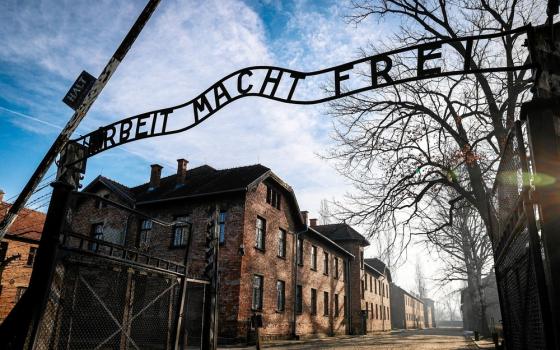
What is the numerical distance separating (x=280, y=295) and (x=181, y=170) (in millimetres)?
8681

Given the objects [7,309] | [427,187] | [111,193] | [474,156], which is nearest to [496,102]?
[474,156]

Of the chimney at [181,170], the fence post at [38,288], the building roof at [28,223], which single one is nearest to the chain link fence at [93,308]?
the fence post at [38,288]

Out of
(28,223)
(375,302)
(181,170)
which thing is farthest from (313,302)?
(28,223)

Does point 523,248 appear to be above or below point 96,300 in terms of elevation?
above

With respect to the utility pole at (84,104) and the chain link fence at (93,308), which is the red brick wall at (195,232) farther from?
the utility pole at (84,104)

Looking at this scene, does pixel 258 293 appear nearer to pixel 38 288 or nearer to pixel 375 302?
pixel 38 288

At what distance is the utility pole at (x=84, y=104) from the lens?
526 centimetres

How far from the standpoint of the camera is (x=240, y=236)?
1684 cm

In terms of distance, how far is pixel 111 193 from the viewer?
70.9 ft

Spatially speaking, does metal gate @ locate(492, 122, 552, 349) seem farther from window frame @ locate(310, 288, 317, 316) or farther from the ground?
window frame @ locate(310, 288, 317, 316)

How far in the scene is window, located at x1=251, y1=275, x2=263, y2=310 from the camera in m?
17.5

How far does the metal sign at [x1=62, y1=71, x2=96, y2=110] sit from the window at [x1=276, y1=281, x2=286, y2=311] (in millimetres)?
15834

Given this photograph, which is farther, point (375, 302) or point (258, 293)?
point (375, 302)

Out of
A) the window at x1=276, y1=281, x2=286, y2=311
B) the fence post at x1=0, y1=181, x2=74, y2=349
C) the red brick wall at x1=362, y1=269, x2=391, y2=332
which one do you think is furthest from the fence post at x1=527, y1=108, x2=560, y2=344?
the red brick wall at x1=362, y1=269, x2=391, y2=332
